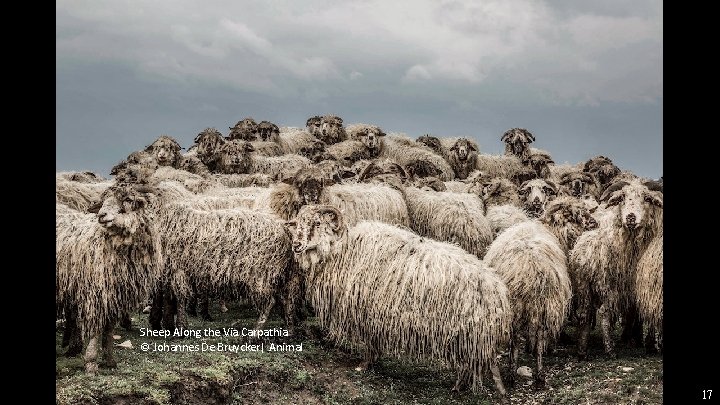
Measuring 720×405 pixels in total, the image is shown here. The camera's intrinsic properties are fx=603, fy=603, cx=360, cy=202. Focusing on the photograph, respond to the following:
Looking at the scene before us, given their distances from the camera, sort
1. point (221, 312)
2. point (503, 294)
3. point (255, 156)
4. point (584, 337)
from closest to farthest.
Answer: point (503, 294)
point (584, 337)
point (221, 312)
point (255, 156)

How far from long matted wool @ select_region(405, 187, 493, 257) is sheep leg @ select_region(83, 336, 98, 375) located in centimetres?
785

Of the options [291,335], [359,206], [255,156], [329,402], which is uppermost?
[255,156]

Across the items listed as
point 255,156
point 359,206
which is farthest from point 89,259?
point 255,156

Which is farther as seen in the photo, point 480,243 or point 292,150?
point 292,150

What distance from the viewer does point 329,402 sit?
26.7 feet

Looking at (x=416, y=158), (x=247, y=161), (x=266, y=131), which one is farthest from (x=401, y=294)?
(x=266, y=131)

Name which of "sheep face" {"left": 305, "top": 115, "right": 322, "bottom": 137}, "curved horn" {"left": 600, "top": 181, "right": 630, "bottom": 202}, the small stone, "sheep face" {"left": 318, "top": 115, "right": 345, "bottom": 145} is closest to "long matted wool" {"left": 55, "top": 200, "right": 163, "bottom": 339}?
the small stone

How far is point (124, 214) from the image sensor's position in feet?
25.7

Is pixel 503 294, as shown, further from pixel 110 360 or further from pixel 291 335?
pixel 110 360

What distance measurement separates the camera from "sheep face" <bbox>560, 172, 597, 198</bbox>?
17.2 meters

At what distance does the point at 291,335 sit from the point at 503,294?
3.52 m

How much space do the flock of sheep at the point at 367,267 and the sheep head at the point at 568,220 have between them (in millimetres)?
26

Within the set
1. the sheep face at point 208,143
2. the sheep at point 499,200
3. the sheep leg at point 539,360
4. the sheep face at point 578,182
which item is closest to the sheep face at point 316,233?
the sheep leg at point 539,360

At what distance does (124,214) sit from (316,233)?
2.80m
